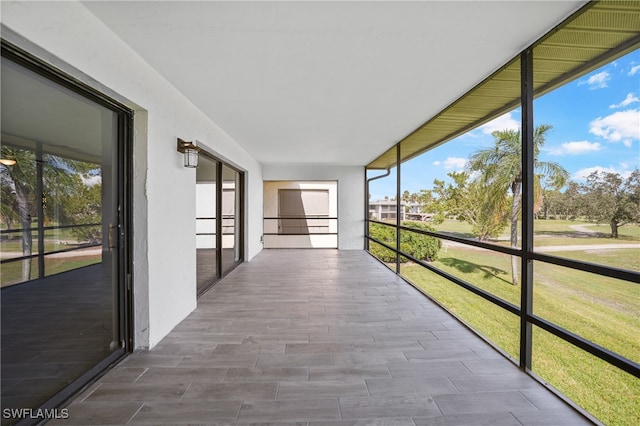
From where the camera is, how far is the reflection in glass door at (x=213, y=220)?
11.7 feet

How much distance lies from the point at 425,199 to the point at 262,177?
9.13 metres

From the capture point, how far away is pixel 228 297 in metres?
3.34

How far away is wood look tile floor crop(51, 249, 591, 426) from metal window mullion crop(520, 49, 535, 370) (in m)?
0.23

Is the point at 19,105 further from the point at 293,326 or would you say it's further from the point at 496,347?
the point at 496,347

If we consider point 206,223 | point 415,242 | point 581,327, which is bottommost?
point 581,327

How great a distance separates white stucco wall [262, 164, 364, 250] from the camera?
7.01m

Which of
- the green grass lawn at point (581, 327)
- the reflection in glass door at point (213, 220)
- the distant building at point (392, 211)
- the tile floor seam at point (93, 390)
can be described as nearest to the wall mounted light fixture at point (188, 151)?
the reflection in glass door at point (213, 220)

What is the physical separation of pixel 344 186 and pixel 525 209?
5388 mm

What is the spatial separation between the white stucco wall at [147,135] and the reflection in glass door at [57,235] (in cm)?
11

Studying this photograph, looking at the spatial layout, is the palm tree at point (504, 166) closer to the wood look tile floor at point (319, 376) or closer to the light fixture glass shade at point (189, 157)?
the wood look tile floor at point (319, 376)

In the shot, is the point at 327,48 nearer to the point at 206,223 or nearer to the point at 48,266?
the point at 48,266

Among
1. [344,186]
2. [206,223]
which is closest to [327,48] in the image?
[206,223]

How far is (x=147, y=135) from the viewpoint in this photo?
2053 millimetres

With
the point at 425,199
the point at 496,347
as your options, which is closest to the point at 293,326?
the point at 496,347
